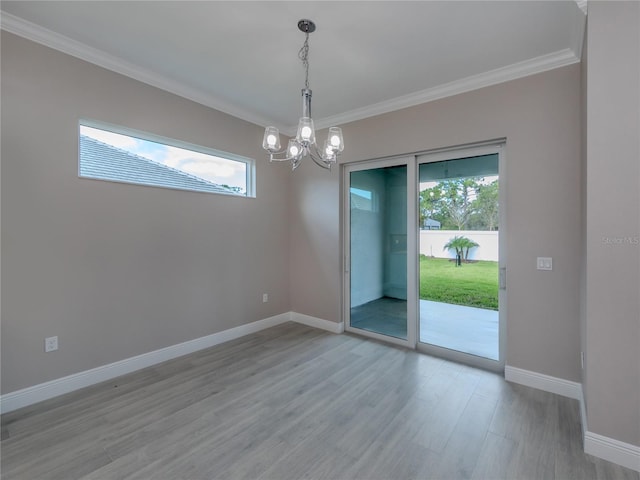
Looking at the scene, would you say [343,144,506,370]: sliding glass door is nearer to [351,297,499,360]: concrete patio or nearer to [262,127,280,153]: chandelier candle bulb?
[351,297,499,360]: concrete patio

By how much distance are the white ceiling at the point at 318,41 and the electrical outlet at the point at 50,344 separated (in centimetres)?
244

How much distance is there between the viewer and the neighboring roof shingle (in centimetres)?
269

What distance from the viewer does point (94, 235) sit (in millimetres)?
2666

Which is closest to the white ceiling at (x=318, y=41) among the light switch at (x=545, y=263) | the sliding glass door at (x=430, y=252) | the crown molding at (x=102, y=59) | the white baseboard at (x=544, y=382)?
the crown molding at (x=102, y=59)

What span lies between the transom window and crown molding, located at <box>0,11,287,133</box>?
53 centimetres

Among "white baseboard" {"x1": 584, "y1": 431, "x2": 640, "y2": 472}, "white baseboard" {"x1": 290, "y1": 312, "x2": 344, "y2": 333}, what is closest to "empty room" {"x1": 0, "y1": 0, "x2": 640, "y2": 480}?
"white baseboard" {"x1": 584, "y1": 431, "x2": 640, "y2": 472}

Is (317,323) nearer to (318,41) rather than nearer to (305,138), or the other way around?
(305,138)

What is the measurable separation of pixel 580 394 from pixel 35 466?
12.9ft

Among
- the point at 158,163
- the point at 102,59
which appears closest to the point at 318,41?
the point at 102,59

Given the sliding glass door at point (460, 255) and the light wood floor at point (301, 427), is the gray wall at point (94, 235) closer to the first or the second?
the light wood floor at point (301, 427)

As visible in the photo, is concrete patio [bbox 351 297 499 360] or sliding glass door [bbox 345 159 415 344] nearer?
concrete patio [bbox 351 297 499 360]

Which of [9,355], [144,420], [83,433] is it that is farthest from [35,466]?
[9,355]

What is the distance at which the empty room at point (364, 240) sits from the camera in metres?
1.82

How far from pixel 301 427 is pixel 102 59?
3.56m
